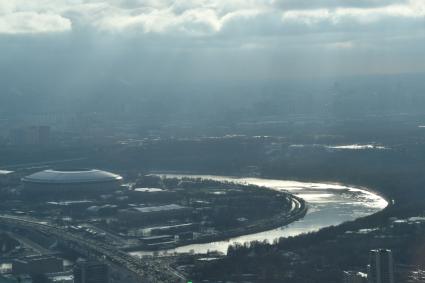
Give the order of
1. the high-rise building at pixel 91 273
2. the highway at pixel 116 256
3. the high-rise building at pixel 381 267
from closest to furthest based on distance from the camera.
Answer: the high-rise building at pixel 381 267
the high-rise building at pixel 91 273
the highway at pixel 116 256

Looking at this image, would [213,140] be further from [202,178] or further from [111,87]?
[111,87]

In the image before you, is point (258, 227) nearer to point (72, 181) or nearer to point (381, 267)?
point (72, 181)

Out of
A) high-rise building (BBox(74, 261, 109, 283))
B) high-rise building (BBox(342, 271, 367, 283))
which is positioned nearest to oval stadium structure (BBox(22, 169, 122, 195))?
high-rise building (BBox(74, 261, 109, 283))

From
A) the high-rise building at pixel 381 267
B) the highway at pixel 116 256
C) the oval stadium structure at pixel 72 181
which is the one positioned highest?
the oval stadium structure at pixel 72 181

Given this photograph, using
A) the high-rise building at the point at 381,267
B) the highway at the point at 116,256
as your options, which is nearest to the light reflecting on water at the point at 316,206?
the highway at the point at 116,256

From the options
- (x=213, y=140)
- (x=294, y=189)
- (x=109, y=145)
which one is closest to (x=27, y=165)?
(x=109, y=145)

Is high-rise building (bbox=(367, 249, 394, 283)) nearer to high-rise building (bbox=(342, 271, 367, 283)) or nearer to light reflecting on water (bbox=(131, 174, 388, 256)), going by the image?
high-rise building (bbox=(342, 271, 367, 283))

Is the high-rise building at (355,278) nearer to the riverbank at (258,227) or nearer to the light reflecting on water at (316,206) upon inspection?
the light reflecting on water at (316,206)
